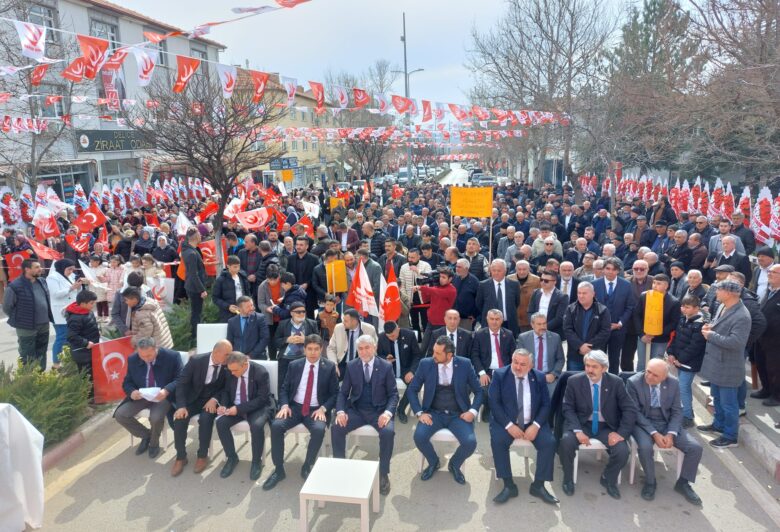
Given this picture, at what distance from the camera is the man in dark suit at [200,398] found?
19.5 ft

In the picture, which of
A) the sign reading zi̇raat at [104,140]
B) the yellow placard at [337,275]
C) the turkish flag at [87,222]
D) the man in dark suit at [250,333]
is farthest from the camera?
the sign reading zi̇raat at [104,140]

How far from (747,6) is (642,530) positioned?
7124 mm

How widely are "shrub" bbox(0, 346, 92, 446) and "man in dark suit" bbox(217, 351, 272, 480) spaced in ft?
6.15

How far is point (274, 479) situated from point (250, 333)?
2192mm

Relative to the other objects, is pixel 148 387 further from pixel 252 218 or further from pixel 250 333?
pixel 252 218

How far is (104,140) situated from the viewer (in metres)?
29.3

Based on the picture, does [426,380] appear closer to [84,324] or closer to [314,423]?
[314,423]

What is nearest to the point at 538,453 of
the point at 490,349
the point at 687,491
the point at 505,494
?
the point at 505,494

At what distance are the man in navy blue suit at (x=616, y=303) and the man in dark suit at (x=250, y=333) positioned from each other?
4.59 metres

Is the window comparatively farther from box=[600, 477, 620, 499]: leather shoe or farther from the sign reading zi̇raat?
box=[600, 477, 620, 499]: leather shoe

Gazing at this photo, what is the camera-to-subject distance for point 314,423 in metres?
5.84

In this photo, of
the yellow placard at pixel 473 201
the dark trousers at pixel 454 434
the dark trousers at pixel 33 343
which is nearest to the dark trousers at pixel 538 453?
the dark trousers at pixel 454 434

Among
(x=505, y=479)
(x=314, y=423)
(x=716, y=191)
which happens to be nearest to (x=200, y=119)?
(x=314, y=423)

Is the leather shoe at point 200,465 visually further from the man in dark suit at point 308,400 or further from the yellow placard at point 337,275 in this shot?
the yellow placard at point 337,275
